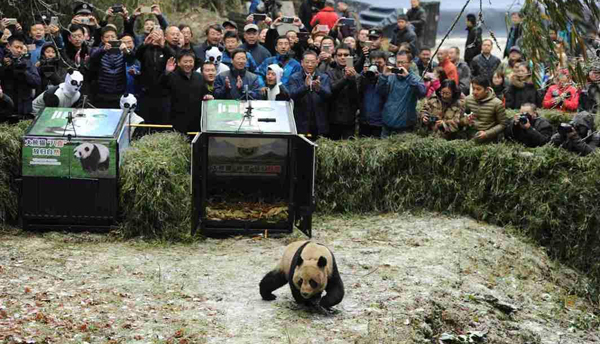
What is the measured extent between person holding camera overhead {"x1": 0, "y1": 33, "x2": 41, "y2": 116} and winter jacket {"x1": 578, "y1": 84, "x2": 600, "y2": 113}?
7.93m

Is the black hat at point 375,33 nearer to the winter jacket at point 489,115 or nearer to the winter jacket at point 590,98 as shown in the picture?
the winter jacket at point 489,115

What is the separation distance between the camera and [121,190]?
12.9 m

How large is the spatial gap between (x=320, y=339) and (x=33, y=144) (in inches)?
194

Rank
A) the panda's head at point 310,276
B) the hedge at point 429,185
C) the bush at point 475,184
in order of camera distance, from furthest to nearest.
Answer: the bush at point 475,184 → the hedge at point 429,185 → the panda's head at point 310,276

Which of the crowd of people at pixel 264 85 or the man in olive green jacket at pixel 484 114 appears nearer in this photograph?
the crowd of people at pixel 264 85

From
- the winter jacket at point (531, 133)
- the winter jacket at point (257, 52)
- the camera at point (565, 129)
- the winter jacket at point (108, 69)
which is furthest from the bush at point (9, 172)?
the camera at point (565, 129)

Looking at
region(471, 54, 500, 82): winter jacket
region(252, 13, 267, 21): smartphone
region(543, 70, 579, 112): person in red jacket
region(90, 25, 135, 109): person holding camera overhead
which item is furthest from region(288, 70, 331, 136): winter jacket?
region(471, 54, 500, 82): winter jacket

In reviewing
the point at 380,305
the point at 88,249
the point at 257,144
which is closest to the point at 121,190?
the point at 88,249

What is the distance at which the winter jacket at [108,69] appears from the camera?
14.6 m

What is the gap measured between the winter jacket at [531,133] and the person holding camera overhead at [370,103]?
1.84m

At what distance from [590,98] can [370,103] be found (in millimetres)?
3492

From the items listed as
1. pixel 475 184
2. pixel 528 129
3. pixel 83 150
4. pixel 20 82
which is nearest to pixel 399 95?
pixel 475 184

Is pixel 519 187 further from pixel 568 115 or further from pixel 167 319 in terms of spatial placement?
pixel 167 319

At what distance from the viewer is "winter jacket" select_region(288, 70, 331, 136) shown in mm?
14781
